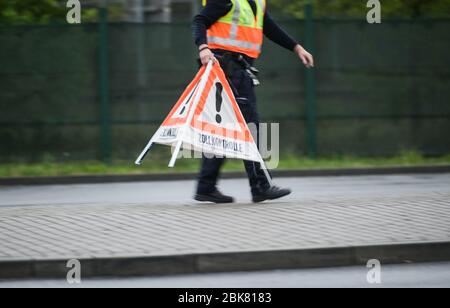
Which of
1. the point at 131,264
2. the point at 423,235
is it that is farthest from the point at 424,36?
the point at 131,264

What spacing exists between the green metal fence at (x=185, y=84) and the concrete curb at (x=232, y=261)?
8663 mm

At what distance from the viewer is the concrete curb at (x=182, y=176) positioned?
1379 centimetres

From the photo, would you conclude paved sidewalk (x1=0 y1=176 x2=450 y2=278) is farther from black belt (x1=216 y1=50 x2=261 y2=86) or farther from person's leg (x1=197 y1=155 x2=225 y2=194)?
black belt (x1=216 y1=50 x2=261 y2=86)

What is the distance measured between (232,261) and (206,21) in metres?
2.74

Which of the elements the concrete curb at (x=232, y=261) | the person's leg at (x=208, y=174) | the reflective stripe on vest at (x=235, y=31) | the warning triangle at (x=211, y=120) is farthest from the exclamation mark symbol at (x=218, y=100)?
the concrete curb at (x=232, y=261)

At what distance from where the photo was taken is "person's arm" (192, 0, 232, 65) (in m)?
8.52

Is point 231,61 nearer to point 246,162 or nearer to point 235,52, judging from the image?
point 235,52

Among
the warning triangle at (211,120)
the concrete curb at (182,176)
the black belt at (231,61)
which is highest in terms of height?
the black belt at (231,61)

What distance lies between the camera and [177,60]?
15352 mm

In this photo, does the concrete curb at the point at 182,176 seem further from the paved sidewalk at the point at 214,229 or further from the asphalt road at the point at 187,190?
the paved sidewalk at the point at 214,229

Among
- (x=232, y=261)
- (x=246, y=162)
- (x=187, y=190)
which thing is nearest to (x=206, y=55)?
(x=246, y=162)

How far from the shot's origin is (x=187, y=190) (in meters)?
12.3

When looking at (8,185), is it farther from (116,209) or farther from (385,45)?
(385,45)

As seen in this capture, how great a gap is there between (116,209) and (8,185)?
17.6 feet
